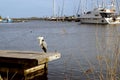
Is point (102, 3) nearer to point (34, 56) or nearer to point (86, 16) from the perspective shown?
point (34, 56)

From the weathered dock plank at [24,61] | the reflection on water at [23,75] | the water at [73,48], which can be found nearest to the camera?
the water at [73,48]

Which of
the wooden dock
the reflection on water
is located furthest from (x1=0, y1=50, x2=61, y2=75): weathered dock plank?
the reflection on water

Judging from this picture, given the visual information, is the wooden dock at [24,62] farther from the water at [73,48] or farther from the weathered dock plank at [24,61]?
the water at [73,48]

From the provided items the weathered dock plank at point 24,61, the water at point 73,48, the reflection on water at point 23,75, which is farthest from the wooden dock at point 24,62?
the water at point 73,48

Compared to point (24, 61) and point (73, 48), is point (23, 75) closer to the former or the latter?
point (24, 61)

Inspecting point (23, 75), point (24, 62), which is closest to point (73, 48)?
point (23, 75)

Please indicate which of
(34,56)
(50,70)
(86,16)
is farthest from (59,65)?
(86,16)

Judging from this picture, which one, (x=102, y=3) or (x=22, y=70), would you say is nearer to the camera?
(x=102, y=3)

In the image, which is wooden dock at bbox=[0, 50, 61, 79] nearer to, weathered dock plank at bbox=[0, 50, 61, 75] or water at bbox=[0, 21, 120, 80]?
weathered dock plank at bbox=[0, 50, 61, 75]

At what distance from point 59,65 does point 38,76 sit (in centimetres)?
769

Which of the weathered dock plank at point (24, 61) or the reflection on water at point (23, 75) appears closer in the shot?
the weathered dock plank at point (24, 61)

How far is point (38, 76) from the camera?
10.4 meters

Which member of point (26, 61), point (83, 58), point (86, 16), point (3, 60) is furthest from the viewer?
point (86, 16)

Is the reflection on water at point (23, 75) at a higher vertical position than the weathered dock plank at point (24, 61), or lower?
lower
